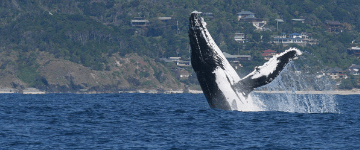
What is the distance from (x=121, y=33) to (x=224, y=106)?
480 ft

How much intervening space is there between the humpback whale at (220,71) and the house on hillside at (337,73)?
130m

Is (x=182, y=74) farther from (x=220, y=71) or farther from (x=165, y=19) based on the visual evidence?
(x=220, y=71)

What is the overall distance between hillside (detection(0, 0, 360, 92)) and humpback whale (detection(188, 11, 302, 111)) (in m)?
110

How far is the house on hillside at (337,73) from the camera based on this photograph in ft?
483

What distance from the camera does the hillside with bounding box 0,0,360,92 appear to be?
13350 cm

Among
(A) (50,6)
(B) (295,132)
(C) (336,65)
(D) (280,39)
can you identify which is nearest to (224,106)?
(B) (295,132)

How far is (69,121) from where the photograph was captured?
27281 millimetres

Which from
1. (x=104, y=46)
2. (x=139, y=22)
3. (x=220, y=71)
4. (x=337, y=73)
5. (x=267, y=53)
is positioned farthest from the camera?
(x=139, y=22)

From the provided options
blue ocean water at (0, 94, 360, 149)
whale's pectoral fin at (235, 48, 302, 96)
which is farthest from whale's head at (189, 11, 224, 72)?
blue ocean water at (0, 94, 360, 149)

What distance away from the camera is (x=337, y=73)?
148 meters

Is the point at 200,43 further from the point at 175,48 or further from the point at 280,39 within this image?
the point at 280,39

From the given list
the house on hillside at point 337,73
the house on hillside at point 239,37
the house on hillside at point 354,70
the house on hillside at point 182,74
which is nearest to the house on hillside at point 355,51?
the house on hillside at point 354,70

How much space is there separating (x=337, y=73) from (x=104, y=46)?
6367cm

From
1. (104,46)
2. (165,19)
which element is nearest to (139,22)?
(165,19)
